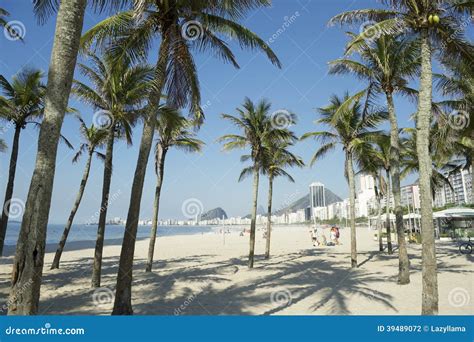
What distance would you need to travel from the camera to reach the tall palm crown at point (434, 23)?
304 inches

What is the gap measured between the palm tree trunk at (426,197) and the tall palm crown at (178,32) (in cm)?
398

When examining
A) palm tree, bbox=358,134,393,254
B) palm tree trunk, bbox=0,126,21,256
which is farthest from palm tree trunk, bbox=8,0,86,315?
palm tree, bbox=358,134,393,254

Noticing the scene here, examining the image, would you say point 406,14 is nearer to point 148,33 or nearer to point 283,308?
point 148,33

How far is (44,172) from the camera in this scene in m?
4.88

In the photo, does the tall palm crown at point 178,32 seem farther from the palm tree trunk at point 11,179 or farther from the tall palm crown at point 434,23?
the palm tree trunk at point 11,179

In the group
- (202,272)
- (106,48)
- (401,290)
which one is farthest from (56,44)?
(202,272)

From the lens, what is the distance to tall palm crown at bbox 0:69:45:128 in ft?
48.6

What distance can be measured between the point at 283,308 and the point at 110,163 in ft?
26.3

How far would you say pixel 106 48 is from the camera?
8.80 meters

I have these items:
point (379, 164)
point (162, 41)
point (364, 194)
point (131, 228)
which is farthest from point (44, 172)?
point (364, 194)

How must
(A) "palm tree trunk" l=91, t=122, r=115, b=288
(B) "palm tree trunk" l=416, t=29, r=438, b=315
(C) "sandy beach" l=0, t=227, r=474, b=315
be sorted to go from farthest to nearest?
1. (A) "palm tree trunk" l=91, t=122, r=115, b=288
2. (C) "sandy beach" l=0, t=227, r=474, b=315
3. (B) "palm tree trunk" l=416, t=29, r=438, b=315

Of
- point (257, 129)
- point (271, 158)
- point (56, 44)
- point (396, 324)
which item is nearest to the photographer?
point (56, 44)

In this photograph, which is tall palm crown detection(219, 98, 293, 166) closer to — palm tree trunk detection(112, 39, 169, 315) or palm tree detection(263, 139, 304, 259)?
palm tree detection(263, 139, 304, 259)

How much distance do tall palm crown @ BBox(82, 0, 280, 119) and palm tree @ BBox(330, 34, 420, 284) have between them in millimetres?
4951
